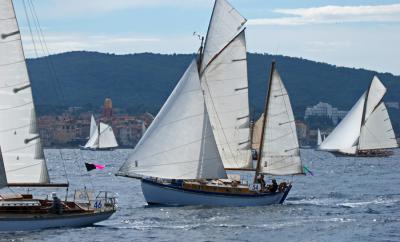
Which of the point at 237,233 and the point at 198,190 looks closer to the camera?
the point at 237,233

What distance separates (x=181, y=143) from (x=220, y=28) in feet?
30.3

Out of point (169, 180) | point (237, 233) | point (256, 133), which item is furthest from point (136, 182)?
point (237, 233)

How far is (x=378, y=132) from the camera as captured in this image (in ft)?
533

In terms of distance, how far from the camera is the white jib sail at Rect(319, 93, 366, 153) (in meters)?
166

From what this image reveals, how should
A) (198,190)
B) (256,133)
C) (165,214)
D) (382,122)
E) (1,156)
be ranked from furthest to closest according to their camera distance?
(382,122), (256,133), (198,190), (165,214), (1,156)

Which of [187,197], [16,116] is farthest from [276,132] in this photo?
[16,116]

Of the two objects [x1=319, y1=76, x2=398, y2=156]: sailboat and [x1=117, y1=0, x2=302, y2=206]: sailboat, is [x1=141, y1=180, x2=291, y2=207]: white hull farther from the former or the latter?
[x1=319, y1=76, x2=398, y2=156]: sailboat

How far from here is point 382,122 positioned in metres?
161

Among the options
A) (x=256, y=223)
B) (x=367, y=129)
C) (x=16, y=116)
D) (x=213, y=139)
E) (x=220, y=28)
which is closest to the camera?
(x=16, y=116)

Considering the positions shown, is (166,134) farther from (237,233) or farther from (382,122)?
(382,122)

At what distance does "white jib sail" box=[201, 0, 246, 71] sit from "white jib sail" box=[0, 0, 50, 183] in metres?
21.1

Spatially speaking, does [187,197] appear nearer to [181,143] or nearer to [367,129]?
[181,143]

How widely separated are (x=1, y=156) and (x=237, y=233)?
11593 millimetres

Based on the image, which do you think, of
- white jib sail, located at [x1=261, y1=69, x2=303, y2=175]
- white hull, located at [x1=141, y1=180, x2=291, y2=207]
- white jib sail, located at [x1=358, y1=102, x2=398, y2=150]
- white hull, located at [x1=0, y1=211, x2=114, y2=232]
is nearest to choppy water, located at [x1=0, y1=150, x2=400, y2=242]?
white hull, located at [x1=0, y1=211, x2=114, y2=232]
